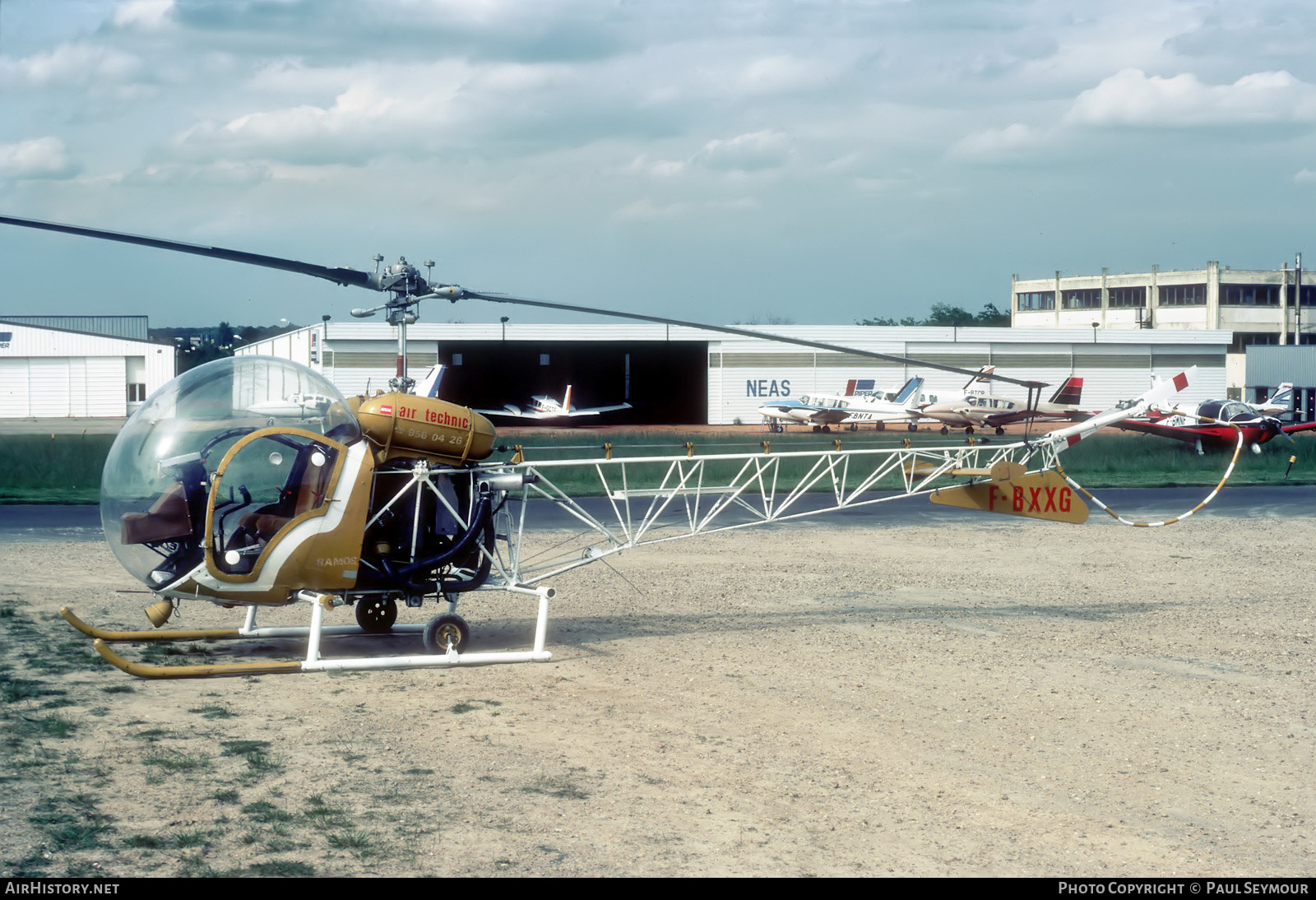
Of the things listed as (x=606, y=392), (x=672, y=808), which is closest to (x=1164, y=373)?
(x=606, y=392)

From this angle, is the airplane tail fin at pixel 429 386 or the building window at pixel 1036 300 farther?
the building window at pixel 1036 300

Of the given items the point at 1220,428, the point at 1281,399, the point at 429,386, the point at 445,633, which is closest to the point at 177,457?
the point at 445,633

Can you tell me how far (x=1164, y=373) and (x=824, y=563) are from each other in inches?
2063

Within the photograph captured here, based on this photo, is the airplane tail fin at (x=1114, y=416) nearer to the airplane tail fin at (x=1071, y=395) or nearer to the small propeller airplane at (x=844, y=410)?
the airplane tail fin at (x=1071, y=395)

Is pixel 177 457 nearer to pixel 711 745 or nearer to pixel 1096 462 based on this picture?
pixel 711 745

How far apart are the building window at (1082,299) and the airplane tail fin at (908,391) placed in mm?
61261

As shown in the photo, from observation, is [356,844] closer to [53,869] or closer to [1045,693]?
[53,869]

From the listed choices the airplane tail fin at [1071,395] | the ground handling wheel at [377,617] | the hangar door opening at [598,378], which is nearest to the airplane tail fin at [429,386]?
the ground handling wheel at [377,617]

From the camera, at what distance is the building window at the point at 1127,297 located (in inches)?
4065

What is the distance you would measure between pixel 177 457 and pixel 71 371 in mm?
63167

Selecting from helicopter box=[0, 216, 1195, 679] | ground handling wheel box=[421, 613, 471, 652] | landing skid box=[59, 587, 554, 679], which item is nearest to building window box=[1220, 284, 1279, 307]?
helicopter box=[0, 216, 1195, 679]

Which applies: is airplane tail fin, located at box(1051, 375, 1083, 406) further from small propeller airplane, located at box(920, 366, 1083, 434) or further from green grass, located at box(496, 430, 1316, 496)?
green grass, located at box(496, 430, 1316, 496)

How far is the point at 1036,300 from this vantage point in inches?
4552

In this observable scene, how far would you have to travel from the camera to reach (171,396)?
9484 millimetres
